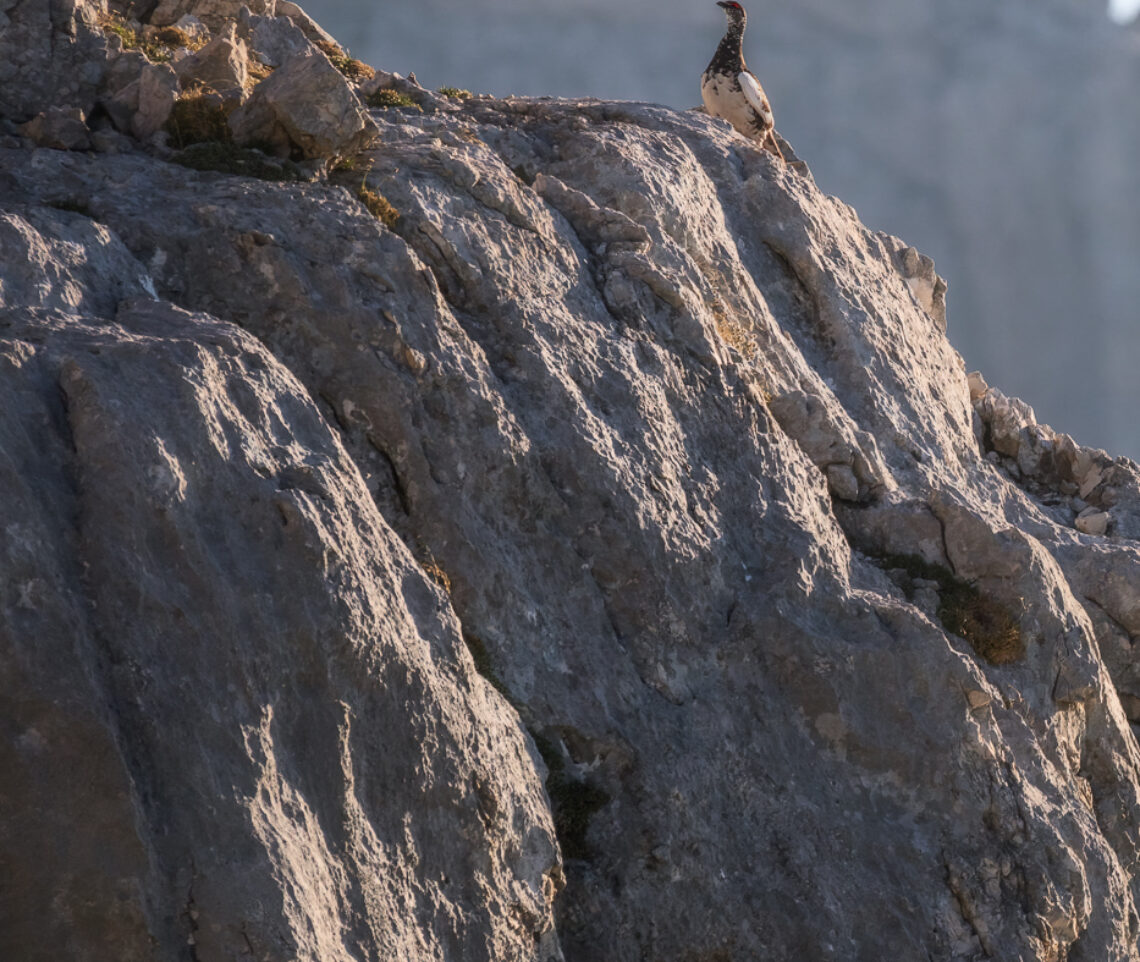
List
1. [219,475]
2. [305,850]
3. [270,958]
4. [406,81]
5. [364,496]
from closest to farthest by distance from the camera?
[270,958], [305,850], [219,475], [364,496], [406,81]

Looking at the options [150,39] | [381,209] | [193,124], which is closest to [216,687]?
[381,209]

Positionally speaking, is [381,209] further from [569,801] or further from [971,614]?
[971,614]

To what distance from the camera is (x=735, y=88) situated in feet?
70.1

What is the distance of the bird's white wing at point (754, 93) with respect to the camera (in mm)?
21312

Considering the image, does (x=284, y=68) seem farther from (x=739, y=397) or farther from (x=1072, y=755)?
(x=1072, y=755)

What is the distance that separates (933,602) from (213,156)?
32.0 ft

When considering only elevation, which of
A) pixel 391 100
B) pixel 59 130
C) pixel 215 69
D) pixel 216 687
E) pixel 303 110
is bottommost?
pixel 216 687

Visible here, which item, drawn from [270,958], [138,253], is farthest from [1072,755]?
[138,253]

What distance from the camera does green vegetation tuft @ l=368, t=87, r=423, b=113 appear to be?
57.2ft

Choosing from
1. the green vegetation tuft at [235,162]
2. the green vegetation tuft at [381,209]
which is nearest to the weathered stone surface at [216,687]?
the green vegetation tuft at [235,162]

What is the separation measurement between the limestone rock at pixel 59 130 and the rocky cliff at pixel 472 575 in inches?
2.3

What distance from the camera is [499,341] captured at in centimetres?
1308

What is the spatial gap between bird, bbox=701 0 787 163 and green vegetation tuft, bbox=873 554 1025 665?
29.8 ft

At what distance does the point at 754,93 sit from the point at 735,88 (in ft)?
1.14
